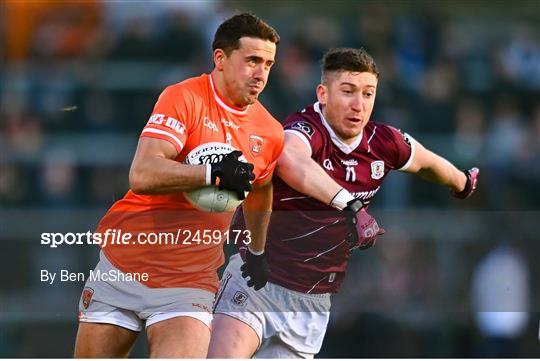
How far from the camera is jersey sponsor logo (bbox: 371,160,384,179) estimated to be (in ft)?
20.7

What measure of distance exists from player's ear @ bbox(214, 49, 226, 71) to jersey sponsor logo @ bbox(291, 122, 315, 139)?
562 millimetres

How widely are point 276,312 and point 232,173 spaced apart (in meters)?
1.22

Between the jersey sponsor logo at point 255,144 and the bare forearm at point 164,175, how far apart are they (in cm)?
51

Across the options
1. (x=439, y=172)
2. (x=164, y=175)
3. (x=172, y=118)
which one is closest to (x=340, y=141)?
(x=439, y=172)

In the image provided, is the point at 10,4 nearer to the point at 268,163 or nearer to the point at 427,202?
the point at 427,202

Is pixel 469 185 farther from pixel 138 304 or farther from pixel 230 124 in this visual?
pixel 138 304

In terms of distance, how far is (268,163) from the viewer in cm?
→ 590

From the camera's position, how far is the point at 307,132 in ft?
19.9

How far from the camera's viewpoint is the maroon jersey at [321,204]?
20.2ft

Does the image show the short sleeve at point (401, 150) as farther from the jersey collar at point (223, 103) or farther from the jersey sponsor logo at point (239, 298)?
the jersey sponsor logo at point (239, 298)

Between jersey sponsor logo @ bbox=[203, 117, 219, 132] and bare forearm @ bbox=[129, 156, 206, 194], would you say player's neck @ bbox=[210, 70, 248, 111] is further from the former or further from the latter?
bare forearm @ bbox=[129, 156, 206, 194]

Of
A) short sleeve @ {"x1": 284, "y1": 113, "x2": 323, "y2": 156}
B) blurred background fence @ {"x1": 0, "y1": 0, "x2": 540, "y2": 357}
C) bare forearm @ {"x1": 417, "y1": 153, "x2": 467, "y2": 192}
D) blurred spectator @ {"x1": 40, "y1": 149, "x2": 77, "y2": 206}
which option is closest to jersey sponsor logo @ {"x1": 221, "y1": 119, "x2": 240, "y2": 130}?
short sleeve @ {"x1": 284, "y1": 113, "x2": 323, "y2": 156}

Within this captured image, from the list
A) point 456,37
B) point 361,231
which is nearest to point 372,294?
point 361,231

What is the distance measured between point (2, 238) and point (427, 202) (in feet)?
11.6
